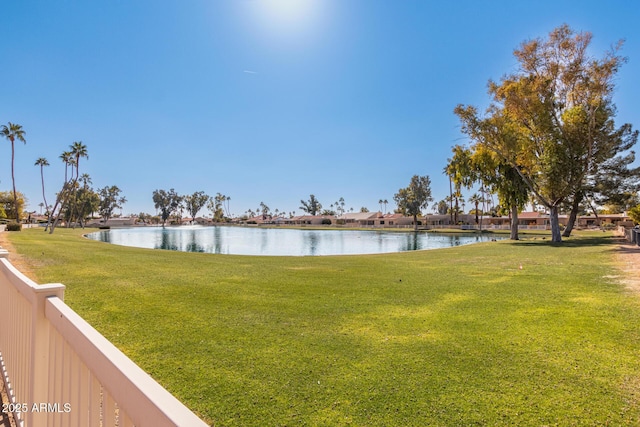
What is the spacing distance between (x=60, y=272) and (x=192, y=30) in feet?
48.9

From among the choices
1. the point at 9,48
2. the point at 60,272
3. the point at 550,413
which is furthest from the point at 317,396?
the point at 9,48

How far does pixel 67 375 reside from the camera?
181 centimetres

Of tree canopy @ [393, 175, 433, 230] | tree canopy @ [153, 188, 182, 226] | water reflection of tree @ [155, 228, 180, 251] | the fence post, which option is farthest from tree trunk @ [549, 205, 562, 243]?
tree canopy @ [153, 188, 182, 226]

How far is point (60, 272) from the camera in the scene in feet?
33.5

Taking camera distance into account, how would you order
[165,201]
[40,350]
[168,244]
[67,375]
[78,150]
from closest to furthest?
[67,375] → [40,350] → [168,244] → [78,150] → [165,201]

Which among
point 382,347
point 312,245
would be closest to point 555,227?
point 312,245

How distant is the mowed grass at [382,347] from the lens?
333 cm

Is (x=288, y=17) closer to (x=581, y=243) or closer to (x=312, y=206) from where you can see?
(x=581, y=243)

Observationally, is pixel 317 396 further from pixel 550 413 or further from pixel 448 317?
pixel 448 317

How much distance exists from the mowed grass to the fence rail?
4.58ft

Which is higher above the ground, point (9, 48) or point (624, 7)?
point (624, 7)

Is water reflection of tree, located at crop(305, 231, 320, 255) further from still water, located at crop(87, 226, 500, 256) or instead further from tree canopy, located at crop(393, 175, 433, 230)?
tree canopy, located at crop(393, 175, 433, 230)

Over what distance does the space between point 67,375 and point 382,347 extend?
3.88 metres

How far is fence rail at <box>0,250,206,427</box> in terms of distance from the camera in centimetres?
108
